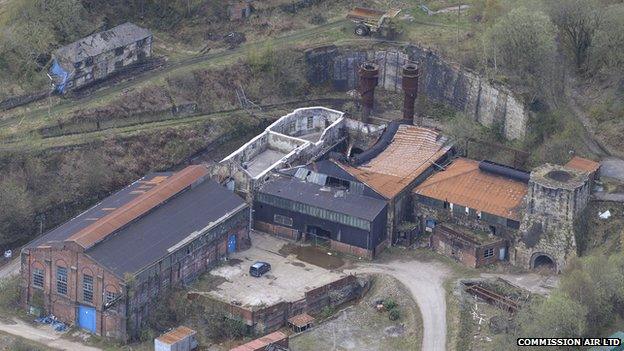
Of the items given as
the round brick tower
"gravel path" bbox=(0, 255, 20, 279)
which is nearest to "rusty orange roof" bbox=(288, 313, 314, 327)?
the round brick tower

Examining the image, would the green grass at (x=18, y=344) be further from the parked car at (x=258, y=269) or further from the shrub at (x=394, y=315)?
the shrub at (x=394, y=315)

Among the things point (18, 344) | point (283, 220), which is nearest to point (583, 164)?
point (283, 220)

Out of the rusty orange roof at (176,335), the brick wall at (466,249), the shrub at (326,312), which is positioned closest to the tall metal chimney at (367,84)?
the brick wall at (466,249)

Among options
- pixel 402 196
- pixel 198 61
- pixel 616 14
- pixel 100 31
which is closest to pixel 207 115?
pixel 198 61

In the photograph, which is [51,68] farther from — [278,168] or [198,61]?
[278,168]

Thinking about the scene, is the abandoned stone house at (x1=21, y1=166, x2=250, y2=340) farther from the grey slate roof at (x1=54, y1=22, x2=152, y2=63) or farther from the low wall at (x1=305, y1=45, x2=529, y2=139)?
the low wall at (x1=305, y1=45, x2=529, y2=139)
